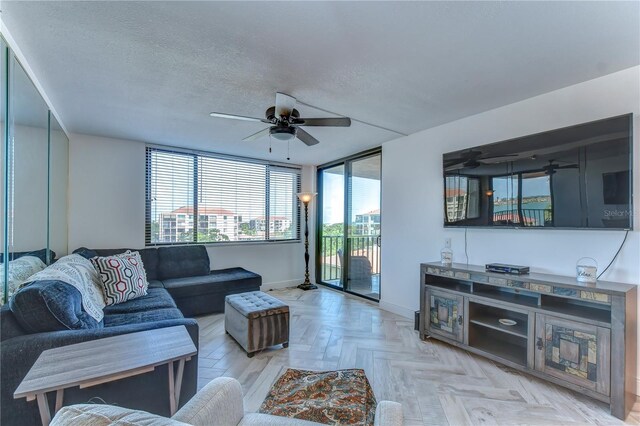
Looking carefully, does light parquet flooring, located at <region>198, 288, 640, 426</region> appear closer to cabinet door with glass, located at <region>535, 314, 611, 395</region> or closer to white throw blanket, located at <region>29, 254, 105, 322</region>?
cabinet door with glass, located at <region>535, 314, 611, 395</region>

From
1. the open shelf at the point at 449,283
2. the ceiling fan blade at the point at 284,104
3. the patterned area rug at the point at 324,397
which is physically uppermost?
the ceiling fan blade at the point at 284,104

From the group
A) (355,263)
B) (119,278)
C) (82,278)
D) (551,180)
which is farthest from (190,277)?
(551,180)

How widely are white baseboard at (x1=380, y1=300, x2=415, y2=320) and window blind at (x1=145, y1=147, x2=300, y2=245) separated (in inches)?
87.7

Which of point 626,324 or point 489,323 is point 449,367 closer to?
point 489,323

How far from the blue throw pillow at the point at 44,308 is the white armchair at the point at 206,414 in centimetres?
116

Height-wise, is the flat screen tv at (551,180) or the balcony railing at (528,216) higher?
the flat screen tv at (551,180)

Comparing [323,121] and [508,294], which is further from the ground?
[323,121]

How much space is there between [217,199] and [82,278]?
2532mm

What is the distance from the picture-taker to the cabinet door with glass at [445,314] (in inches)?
108

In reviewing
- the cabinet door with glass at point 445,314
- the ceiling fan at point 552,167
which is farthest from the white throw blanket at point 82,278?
the ceiling fan at point 552,167

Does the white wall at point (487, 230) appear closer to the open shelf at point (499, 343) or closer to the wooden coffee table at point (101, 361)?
the open shelf at point (499, 343)

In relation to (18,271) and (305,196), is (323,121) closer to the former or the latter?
(18,271)

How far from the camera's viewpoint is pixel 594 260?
7.41 ft

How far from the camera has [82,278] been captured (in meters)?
2.36
